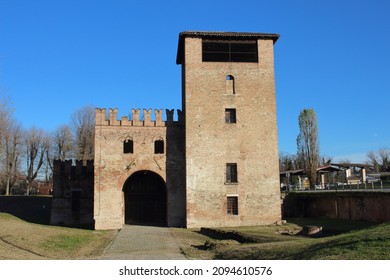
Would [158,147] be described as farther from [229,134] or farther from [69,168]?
[69,168]

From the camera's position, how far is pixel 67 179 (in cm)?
3222

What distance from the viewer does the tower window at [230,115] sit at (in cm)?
2842

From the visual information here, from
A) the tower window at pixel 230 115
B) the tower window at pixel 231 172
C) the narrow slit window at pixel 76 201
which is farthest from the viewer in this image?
the narrow slit window at pixel 76 201

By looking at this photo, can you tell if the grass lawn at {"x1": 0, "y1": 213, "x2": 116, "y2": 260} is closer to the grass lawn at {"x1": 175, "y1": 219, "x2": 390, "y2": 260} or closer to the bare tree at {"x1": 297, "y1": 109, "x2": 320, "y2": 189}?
the grass lawn at {"x1": 175, "y1": 219, "x2": 390, "y2": 260}

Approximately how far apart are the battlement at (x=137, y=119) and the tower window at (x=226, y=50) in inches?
178

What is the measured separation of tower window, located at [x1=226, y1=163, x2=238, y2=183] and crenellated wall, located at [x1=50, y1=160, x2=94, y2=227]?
1110 cm

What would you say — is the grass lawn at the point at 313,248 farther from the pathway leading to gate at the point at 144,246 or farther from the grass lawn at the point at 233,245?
the pathway leading to gate at the point at 144,246

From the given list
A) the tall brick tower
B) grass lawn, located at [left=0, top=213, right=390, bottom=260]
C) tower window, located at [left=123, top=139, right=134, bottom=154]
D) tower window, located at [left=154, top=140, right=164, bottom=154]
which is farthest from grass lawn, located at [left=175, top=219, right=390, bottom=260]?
tower window, located at [left=123, top=139, right=134, bottom=154]

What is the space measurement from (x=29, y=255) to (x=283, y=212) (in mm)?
21906

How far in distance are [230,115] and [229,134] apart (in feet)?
4.58

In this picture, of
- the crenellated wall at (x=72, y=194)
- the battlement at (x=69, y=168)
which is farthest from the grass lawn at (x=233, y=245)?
the battlement at (x=69, y=168)

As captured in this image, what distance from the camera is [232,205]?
27625 mm

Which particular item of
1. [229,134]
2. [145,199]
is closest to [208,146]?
[229,134]
